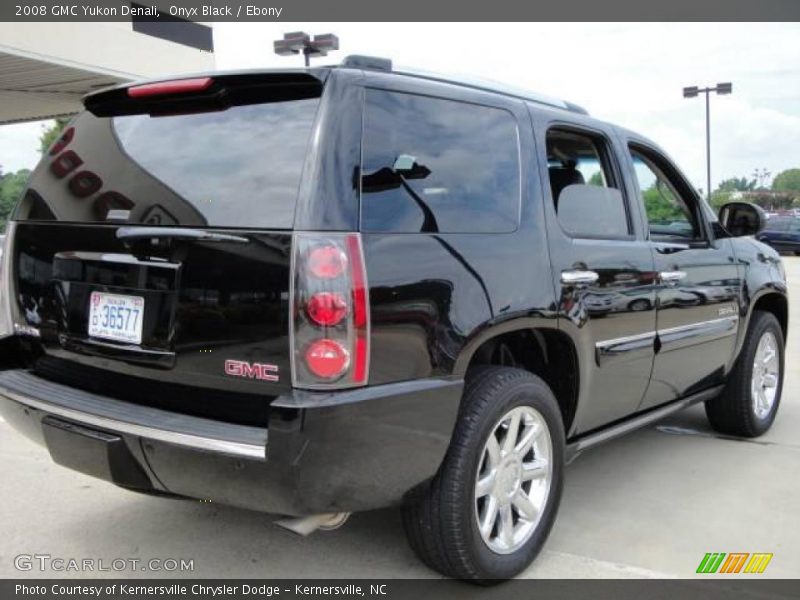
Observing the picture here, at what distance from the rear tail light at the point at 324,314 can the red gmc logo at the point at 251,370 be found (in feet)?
0.29

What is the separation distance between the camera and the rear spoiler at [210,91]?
259 centimetres

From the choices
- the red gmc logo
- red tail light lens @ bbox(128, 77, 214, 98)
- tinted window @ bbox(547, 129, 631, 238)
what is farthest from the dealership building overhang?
the red gmc logo

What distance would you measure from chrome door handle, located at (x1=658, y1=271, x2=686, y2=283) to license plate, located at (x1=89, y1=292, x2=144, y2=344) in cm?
250

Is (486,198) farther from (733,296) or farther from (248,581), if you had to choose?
(733,296)

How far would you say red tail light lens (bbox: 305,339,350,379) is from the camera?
7.77ft

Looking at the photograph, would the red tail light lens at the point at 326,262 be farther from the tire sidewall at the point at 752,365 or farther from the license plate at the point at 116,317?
the tire sidewall at the point at 752,365

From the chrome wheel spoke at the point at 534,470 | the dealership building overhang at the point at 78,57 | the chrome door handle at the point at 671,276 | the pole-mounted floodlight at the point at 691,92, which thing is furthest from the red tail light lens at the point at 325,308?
the pole-mounted floodlight at the point at 691,92

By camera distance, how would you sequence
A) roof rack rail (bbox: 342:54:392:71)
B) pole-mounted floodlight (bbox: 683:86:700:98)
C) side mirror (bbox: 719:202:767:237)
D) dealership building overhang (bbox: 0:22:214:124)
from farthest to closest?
pole-mounted floodlight (bbox: 683:86:700:98)
dealership building overhang (bbox: 0:22:214:124)
side mirror (bbox: 719:202:767:237)
roof rack rail (bbox: 342:54:392:71)

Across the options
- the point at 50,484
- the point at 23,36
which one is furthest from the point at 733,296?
the point at 23,36

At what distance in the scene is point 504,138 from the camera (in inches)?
124

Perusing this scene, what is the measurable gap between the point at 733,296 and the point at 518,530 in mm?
2320

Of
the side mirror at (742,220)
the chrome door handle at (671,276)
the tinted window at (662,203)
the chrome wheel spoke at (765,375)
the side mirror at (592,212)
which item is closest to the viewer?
the side mirror at (592,212)

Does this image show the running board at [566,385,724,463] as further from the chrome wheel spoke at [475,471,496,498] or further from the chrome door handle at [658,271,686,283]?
the chrome door handle at [658,271,686,283]

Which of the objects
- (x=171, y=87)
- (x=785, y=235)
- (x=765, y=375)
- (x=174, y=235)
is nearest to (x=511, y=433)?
(x=174, y=235)
